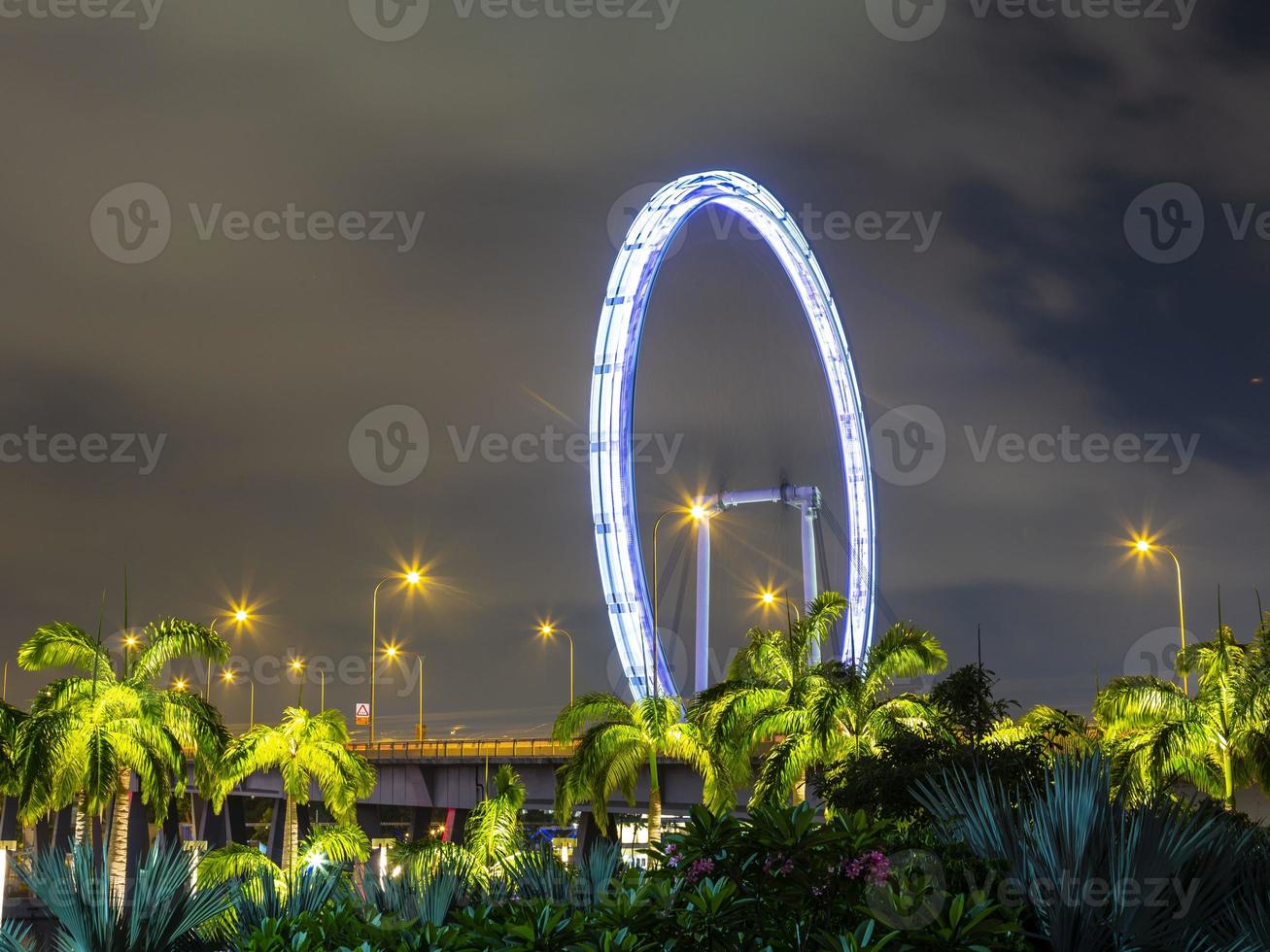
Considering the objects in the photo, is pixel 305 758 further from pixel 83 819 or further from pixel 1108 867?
pixel 1108 867

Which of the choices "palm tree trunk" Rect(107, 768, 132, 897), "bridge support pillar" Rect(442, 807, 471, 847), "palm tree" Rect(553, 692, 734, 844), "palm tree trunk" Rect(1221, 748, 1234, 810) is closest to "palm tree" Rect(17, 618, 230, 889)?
"palm tree trunk" Rect(107, 768, 132, 897)

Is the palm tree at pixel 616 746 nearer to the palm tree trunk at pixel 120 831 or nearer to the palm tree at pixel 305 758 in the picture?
the palm tree at pixel 305 758

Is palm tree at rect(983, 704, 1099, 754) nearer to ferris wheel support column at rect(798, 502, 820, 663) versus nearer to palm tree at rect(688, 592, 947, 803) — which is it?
palm tree at rect(688, 592, 947, 803)

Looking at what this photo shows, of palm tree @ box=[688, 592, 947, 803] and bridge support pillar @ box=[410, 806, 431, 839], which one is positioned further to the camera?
bridge support pillar @ box=[410, 806, 431, 839]

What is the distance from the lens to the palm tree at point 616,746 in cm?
3834

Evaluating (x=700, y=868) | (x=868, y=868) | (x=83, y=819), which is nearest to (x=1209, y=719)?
(x=868, y=868)

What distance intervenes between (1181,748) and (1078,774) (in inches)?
938

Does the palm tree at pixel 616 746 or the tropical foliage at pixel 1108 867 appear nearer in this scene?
the tropical foliage at pixel 1108 867

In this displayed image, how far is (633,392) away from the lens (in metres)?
51.6

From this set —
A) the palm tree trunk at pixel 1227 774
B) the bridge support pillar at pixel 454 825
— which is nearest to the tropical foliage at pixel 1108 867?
the palm tree trunk at pixel 1227 774

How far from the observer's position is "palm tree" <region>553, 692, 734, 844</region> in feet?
126

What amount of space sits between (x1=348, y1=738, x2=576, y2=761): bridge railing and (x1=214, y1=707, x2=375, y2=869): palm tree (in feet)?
39.9

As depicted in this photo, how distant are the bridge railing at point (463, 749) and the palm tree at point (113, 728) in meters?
19.2

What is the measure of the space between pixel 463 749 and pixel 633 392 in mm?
23907
